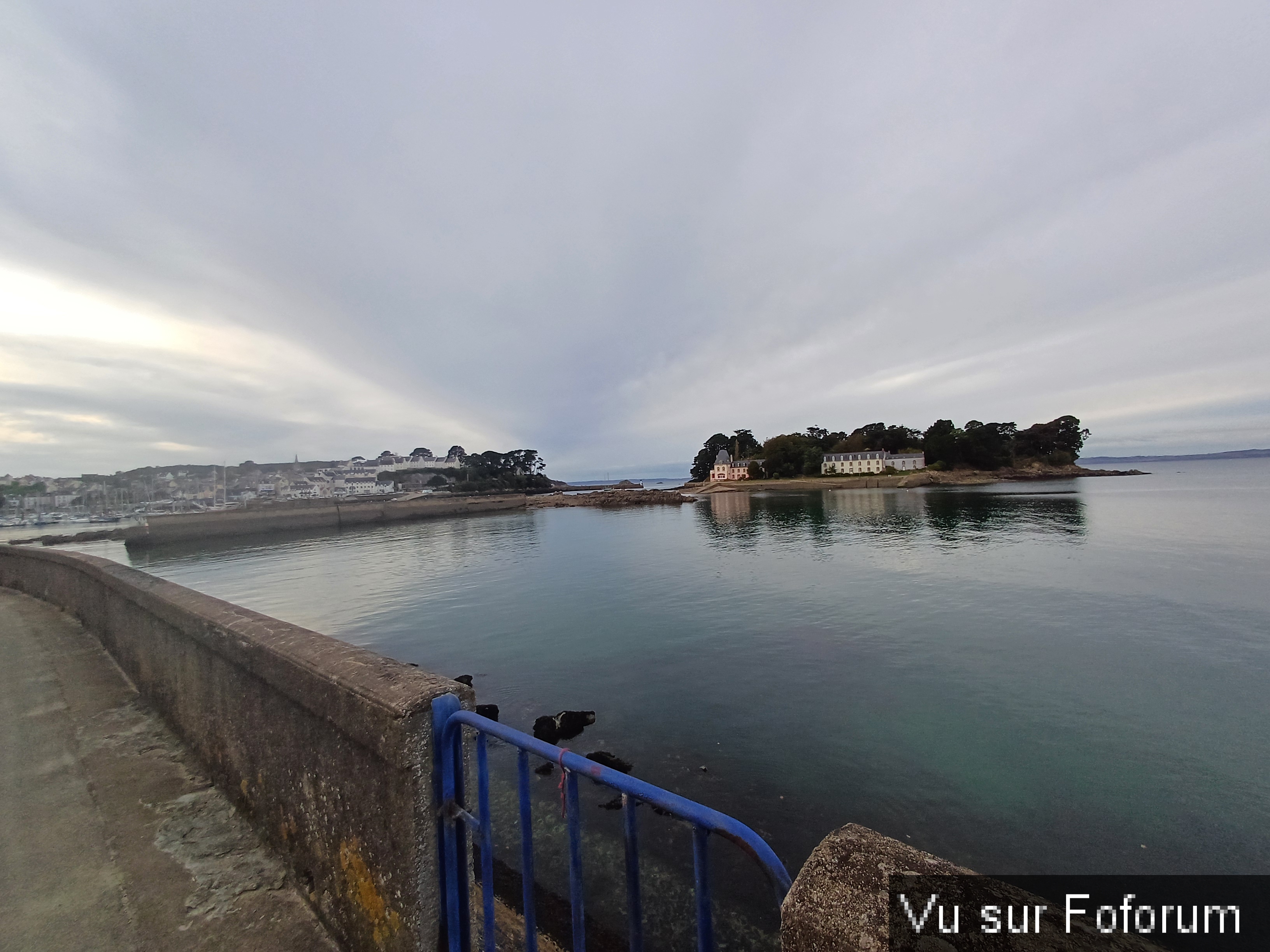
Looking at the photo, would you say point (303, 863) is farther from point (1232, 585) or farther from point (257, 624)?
point (1232, 585)

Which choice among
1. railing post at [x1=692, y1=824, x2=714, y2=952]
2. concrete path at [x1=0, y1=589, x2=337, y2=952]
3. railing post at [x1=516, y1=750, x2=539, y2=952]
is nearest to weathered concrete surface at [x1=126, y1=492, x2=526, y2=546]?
concrete path at [x1=0, y1=589, x2=337, y2=952]

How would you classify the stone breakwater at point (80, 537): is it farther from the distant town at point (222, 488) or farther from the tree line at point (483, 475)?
the tree line at point (483, 475)

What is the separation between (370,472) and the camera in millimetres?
154500

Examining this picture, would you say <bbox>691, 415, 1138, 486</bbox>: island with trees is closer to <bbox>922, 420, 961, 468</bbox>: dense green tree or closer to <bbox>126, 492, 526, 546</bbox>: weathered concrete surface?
<bbox>922, 420, 961, 468</bbox>: dense green tree

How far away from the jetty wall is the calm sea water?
371 cm

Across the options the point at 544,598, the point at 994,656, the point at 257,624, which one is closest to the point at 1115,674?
the point at 994,656

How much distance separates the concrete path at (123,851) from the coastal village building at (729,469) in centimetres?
11696

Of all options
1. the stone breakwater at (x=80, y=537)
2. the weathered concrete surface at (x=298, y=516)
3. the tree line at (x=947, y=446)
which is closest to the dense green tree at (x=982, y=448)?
the tree line at (x=947, y=446)

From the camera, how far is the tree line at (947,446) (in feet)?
334

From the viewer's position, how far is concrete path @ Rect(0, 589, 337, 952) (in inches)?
95.0

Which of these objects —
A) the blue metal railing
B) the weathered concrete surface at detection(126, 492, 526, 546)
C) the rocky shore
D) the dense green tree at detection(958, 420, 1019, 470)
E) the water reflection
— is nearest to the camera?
the blue metal railing

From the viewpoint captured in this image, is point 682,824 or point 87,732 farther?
point 682,824

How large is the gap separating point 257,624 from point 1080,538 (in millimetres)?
37410

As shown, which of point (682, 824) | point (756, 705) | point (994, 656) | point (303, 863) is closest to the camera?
point (303, 863)
